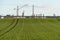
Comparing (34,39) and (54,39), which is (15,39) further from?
(54,39)

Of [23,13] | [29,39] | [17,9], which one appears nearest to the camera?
[29,39]

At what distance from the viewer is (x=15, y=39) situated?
62.4 ft

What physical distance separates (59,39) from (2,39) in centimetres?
557

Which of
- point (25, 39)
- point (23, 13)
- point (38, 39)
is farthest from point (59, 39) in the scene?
point (23, 13)

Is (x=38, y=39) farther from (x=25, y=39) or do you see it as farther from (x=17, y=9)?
(x=17, y=9)

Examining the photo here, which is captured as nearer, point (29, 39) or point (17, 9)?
point (29, 39)

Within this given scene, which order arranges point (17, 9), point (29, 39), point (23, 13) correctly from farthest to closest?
point (23, 13), point (17, 9), point (29, 39)

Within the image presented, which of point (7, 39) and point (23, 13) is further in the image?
point (23, 13)

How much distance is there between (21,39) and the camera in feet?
63.0

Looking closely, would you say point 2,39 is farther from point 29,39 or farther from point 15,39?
point 29,39

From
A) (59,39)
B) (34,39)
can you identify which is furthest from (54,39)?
(34,39)

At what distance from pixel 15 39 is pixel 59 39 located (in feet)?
14.1

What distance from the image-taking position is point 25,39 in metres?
→ 19.1

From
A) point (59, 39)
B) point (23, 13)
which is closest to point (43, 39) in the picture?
point (59, 39)
